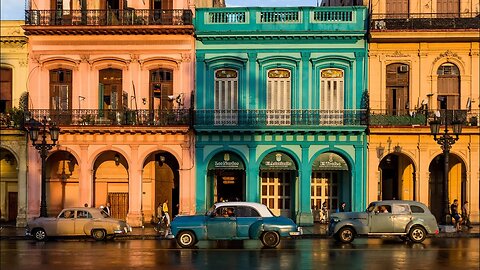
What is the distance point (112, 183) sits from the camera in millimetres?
34938

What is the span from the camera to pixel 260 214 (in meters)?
23.4

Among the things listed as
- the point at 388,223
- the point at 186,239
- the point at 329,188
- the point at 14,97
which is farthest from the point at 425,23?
the point at 14,97

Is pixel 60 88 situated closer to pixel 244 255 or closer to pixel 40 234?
pixel 40 234

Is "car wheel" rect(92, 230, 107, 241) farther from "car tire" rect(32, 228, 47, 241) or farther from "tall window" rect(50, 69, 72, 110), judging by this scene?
"tall window" rect(50, 69, 72, 110)

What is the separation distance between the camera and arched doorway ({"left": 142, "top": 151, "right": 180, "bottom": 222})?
3466 cm

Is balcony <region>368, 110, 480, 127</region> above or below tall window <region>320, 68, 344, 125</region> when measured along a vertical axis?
below

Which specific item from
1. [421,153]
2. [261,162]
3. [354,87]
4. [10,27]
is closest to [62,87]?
[10,27]

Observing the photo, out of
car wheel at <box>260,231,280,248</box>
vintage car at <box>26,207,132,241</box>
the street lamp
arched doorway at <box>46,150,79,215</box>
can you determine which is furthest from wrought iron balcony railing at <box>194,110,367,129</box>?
car wheel at <box>260,231,280,248</box>

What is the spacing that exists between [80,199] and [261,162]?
29.6 ft

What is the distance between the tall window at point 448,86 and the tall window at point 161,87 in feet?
43.1

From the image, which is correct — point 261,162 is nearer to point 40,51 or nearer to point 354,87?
point 354,87

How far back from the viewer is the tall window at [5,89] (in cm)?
3425

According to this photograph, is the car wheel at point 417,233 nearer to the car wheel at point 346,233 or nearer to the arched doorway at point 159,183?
the car wheel at point 346,233

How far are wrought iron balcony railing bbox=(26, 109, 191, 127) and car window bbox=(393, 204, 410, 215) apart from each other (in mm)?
11488
